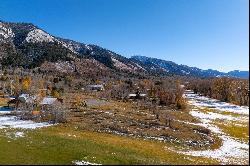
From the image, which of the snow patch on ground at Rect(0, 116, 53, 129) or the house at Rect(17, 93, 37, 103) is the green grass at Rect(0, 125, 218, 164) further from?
the house at Rect(17, 93, 37, 103)

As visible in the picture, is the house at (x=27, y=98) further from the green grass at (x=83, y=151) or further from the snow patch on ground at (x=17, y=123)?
the green grass at (x=83, y=151)

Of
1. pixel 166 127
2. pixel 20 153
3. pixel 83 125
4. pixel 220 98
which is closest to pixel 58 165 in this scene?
pixel 20 153

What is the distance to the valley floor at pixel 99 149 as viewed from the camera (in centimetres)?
5181

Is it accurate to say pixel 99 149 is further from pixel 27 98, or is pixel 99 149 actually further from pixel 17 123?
pixel 27 98

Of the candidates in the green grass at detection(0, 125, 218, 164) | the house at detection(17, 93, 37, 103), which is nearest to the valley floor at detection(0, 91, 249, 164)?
the green grass at detection(0, 125, 218, 164)

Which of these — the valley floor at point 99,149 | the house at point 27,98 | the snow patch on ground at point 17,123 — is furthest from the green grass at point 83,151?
the house at point 27,98

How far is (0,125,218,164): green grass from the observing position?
51.1m

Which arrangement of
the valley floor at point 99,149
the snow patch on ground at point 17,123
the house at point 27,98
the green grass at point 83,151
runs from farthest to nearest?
1. the house at point 27,98
2. the snow patch on ground at point 17,123
3. the valley floor at point 99,149
4. the green grass at point 83,151

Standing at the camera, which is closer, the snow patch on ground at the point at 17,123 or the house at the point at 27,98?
the snow patch on ground at the point at 17,123

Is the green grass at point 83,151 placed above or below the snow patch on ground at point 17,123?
below

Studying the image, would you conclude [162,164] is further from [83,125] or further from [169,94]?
[169,94]

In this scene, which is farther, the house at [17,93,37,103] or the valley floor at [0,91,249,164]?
the house at [17,93,37,103]

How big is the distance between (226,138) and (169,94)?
80.9m

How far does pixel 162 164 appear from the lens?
5138 centimetres
